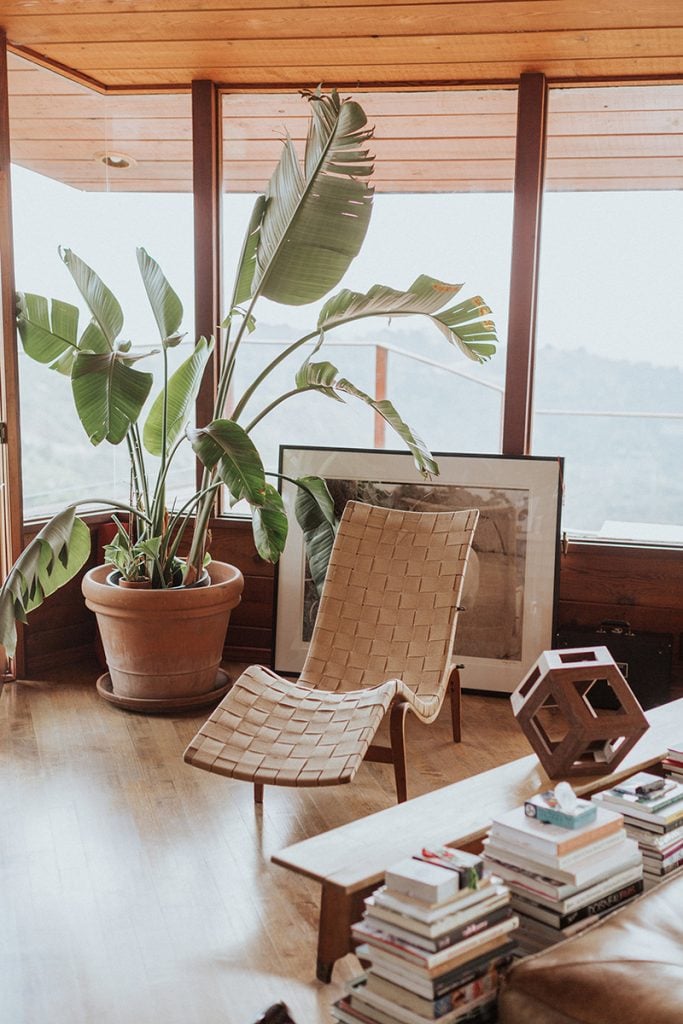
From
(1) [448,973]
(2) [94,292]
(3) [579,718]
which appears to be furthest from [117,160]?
(1) [448,973]

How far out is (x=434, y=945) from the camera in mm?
1570

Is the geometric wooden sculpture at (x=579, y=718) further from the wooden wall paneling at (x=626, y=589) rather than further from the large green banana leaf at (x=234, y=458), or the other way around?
the wooden wall paneling at (x=626, y=589)

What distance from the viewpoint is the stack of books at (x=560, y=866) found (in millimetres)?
1748

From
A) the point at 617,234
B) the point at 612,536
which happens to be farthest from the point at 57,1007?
the point at 617,234

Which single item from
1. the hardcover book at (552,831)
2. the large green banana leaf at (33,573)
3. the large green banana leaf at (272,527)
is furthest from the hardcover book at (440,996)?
the large green banana leaf at (33,573)

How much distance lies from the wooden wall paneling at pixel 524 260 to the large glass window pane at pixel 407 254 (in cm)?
7

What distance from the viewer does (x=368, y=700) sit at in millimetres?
2951

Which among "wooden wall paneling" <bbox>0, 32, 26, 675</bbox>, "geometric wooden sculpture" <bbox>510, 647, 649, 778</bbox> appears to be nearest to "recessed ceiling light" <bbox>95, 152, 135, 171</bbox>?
"wooden wall paneling" <bbox>0, 32, 26, 675</bbox>

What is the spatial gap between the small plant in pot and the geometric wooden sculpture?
1.33 metres

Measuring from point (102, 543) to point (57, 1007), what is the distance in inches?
99.0

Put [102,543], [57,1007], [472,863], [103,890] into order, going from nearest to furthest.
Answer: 1. [472,863]
2. [57,1007]
3. [103,890]
4. [102,543]

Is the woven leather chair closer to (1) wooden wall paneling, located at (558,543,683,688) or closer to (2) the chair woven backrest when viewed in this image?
(2) the chair woven backrest

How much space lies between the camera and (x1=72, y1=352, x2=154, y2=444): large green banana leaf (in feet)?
11.0

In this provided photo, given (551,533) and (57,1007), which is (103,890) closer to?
(57,1007)
